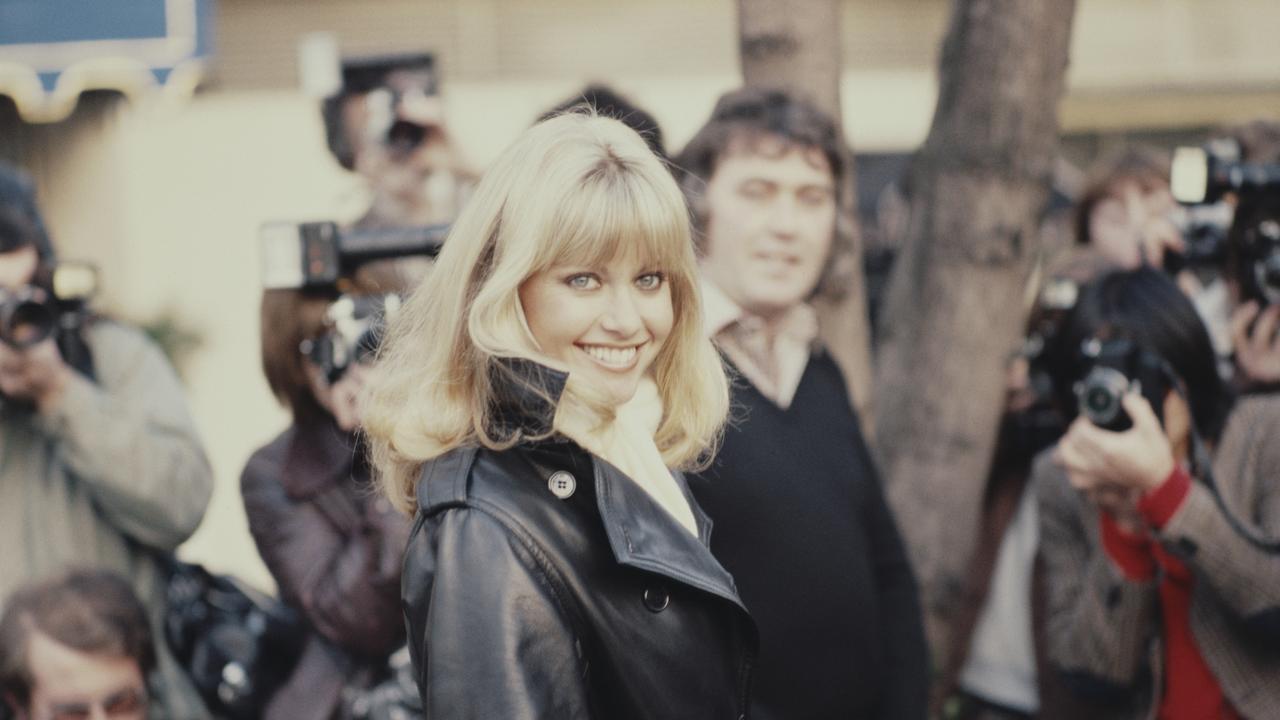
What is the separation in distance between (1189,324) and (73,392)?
227cm

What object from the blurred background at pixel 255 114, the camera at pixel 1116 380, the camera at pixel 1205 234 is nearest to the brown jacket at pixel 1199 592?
the camera at pixel 1116 380

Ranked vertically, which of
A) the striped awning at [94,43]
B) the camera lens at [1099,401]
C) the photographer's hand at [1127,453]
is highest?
the striped awning at [94,43]

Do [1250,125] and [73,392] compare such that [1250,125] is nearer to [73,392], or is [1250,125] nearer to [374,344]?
[374,344]

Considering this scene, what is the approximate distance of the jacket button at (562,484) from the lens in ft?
6.12

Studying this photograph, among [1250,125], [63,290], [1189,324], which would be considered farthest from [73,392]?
[1250,125]

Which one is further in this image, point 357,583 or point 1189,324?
point 1189,324

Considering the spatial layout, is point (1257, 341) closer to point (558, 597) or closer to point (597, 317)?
point (597, 317)

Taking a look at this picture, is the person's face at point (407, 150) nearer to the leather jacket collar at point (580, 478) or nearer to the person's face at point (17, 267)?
the person's face at point (17, 267)

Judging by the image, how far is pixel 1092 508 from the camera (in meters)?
3.38

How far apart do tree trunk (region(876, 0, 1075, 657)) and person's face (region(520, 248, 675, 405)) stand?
6.24 feet

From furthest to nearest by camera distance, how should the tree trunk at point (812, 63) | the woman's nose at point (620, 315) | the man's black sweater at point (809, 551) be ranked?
the tree trunk at point (812, 63) → the man's black sweater at point (809, 551) → the woman's nose at point (620, 315)

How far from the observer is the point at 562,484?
1872 millimetres

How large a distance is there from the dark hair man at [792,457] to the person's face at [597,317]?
0.63 metres

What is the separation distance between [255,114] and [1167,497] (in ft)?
23.5
